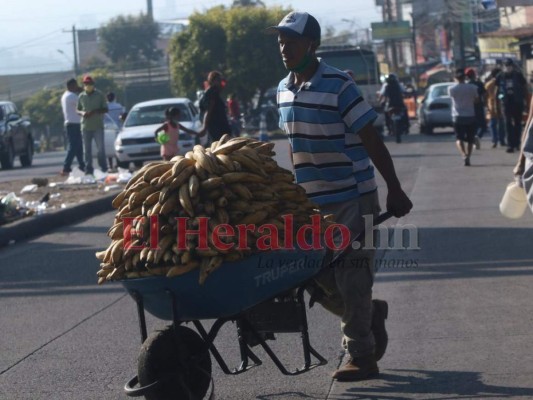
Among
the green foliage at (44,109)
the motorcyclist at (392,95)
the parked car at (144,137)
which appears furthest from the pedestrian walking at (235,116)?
the green foliage at (44,109)

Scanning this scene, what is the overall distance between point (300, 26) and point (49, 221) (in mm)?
9198

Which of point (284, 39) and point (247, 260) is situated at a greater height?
point (284, 39)

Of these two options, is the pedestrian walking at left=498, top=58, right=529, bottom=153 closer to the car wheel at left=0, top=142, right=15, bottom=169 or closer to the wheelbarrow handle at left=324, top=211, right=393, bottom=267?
the car wheel at left=0, top=142, right=15, bottom=169

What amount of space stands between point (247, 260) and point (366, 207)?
1150 mm

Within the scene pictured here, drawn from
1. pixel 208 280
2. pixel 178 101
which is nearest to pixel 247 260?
pixel 208 280

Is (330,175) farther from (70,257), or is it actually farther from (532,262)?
(70,257)

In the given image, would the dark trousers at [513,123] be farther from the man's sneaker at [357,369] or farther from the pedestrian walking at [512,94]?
the man's sneaker at [357,369]

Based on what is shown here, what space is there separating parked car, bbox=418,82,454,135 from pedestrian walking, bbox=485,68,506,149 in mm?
7824

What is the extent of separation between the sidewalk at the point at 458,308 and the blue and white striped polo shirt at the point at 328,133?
110cm

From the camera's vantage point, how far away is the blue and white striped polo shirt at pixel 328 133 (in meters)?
5.72

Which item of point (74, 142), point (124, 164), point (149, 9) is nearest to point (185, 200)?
point (74, 142)

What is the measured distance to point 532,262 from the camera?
9641 mm

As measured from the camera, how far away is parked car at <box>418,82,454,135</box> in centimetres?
3397

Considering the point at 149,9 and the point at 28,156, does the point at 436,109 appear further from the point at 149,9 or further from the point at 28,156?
the point at 149,9
